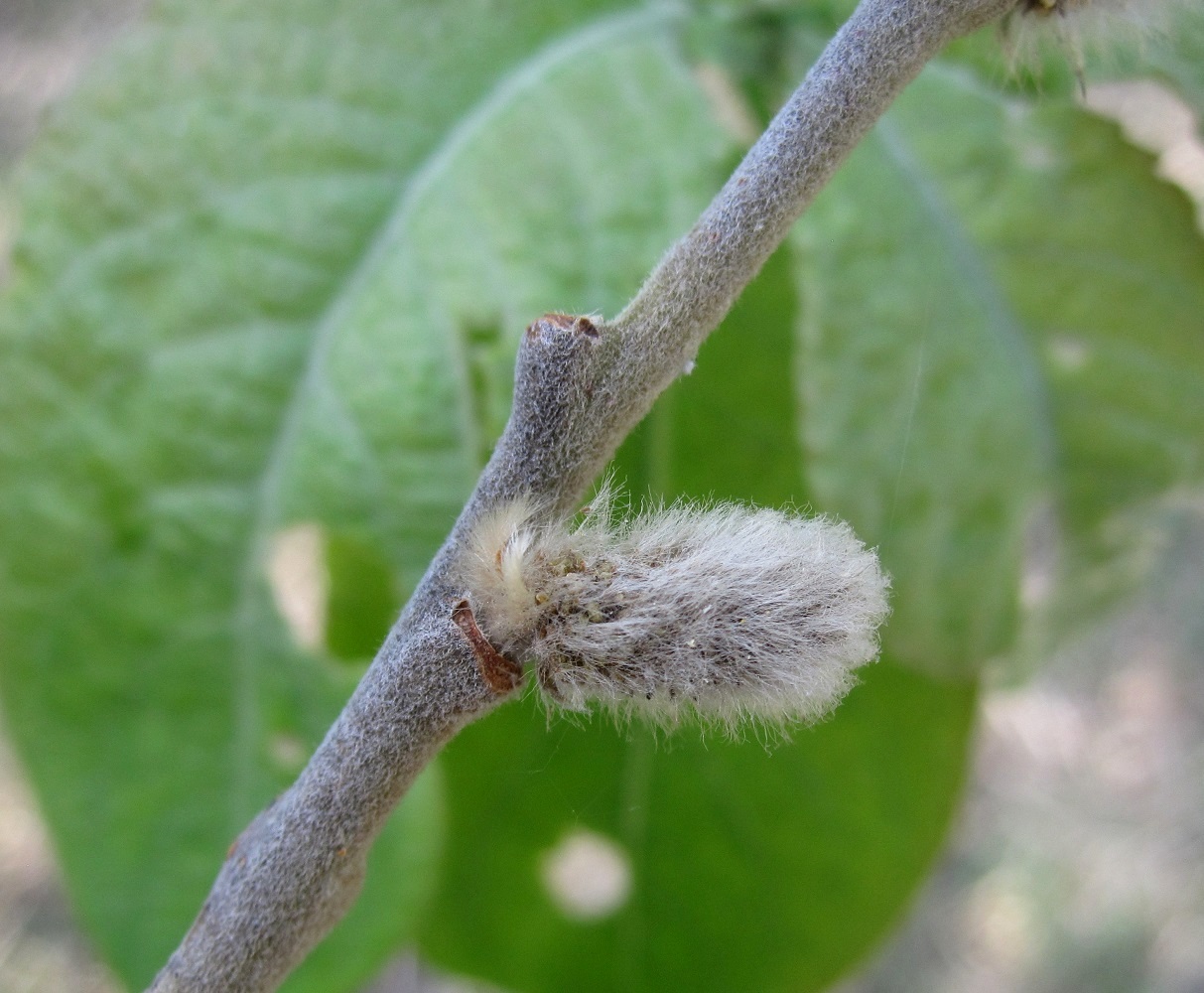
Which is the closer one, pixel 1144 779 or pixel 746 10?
pixel 746 10

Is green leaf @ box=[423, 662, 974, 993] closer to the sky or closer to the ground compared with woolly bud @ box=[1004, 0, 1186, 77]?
closer to the ground

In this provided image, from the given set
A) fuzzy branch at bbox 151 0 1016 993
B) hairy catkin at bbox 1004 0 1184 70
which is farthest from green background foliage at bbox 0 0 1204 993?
fuzzy branch at bbox 151 0 1016 993

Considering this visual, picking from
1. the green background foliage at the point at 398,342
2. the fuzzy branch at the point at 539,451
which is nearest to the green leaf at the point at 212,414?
the green background foliage at the point at 398,342

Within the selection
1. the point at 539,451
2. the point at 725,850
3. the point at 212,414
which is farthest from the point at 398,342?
the point at 725,850

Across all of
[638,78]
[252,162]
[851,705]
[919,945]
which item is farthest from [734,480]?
[919,945]

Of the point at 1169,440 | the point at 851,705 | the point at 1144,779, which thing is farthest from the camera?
the point at 1144,779

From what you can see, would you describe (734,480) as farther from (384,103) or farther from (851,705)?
(384,103)

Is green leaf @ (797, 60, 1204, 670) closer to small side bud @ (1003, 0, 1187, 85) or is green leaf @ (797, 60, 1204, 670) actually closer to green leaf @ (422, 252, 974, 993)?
green leaf @ (422, 252, 974, 993)
